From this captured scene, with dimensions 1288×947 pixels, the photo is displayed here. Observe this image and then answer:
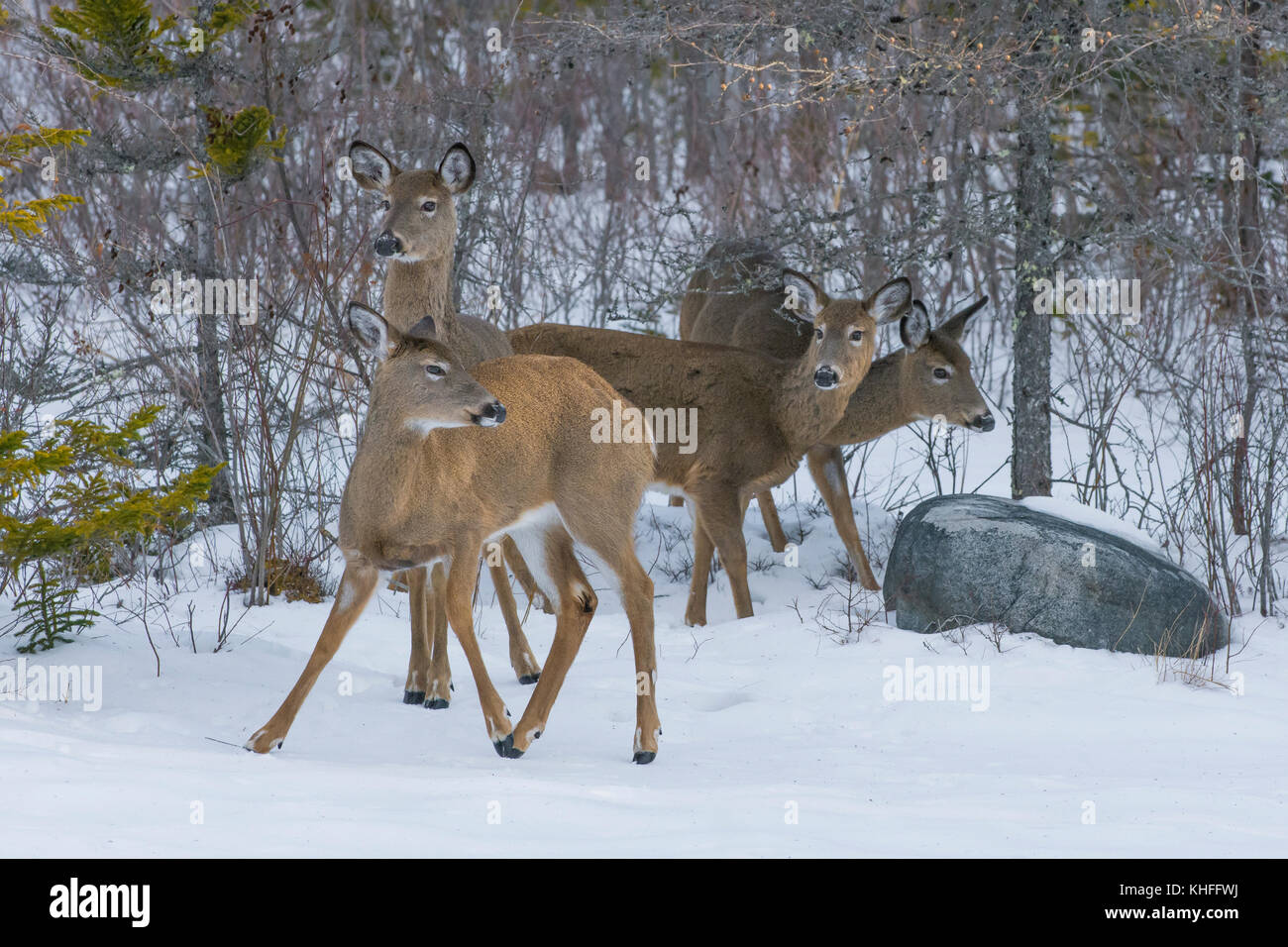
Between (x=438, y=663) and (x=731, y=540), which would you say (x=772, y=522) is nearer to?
(x=731, y=540)

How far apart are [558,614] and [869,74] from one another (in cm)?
392

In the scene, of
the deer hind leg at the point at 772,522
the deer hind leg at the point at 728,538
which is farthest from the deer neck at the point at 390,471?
the deer hind leg at the point at 772,522

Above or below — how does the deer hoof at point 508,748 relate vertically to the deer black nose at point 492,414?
below

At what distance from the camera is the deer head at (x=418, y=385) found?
→ 6.09 metres

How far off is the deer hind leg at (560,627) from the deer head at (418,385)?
0.94 metres

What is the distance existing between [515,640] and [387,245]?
220 centimetres

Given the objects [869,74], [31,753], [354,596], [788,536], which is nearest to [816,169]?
[788,536]

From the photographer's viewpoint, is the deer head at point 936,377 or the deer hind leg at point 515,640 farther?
the deer head at point 936,377

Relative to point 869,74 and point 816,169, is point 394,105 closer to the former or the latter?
point 816,169

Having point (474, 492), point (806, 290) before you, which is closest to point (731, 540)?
point (806, 290)

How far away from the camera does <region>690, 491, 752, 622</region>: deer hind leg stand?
9.27 m

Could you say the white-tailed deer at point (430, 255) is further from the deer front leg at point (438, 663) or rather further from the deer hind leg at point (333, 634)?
the deer hind leg at point (333, 634)

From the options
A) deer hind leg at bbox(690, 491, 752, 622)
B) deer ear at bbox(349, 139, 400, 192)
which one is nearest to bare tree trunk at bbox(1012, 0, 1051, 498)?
deer hind leg at bbox(690, 491, 752, 622)

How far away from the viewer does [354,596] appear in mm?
6270
